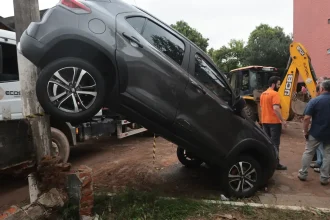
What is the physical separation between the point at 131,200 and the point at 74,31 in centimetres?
213

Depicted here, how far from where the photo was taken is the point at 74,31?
9.75 feet

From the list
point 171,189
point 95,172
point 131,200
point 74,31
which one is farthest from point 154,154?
point 74,31

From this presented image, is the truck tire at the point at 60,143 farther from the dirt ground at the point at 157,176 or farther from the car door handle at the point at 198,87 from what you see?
the car door handle at the point at 198,87

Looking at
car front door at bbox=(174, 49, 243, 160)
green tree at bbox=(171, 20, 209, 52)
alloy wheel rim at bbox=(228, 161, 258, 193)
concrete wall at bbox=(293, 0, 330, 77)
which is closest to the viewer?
car front door at bbox=(174, 49, 243, 160)

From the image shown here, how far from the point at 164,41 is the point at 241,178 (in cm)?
222

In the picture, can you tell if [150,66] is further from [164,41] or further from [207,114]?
[207,114]

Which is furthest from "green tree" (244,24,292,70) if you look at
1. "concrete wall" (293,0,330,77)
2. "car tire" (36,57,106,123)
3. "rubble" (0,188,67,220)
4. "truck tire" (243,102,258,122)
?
"rubble" (0,188,67,220)

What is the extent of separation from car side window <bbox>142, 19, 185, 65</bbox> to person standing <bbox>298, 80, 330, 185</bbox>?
2.62m

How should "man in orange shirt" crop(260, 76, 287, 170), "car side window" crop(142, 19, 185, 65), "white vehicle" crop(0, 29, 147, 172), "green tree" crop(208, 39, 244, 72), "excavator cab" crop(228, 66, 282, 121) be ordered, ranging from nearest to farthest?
"white vehicle" crop(0, 29, 147, 172), "car side window" crop(142, 19, 185, 65), "man in orange shirt" crop(260, 76, 287, 170), "excavator cab" crop(228, 66, 282, 121), "green tree" crop(208, 39, 244, 72)

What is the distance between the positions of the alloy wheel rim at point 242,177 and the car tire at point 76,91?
2.18 meters

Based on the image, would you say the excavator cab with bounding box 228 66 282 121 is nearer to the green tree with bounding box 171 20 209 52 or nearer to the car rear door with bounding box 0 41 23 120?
the car rear door with bounding box 0 41 23 120

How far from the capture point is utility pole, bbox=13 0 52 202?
308 centimetres

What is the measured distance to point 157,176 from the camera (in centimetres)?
512

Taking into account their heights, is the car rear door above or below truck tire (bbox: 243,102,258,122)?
above
